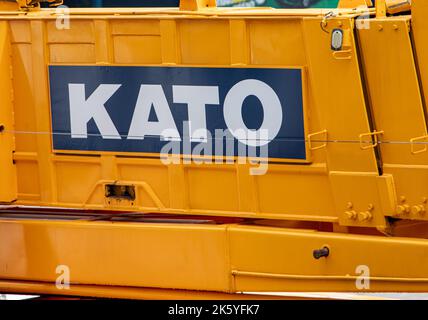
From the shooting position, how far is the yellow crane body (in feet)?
20.8

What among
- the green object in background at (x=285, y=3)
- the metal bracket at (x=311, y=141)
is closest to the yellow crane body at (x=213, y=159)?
the metal bracket at (x=311, y=141)

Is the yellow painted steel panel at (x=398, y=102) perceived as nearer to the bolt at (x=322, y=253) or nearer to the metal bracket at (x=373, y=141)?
the metal bracket at (x=373, y=141)

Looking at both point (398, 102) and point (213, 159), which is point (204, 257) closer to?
point (213, 159)

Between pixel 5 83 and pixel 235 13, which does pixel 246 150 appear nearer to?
pixel 235 13

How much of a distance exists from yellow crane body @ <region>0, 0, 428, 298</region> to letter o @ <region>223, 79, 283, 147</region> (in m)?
0.02

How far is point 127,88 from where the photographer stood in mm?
7012

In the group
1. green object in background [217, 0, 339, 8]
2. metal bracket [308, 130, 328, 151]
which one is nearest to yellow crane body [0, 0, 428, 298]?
metal bracket [308, 130, 328, 151]

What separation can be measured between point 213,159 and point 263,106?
490 millimetres

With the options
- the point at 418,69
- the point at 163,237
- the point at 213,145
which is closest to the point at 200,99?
the point at 213,145

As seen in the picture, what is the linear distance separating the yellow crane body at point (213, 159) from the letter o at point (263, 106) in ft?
0.06

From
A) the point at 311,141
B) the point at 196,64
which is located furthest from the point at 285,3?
the point at 311,141

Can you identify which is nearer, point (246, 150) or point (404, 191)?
point (404, 191)

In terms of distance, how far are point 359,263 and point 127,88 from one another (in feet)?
6.11

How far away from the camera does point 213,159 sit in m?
6.84
